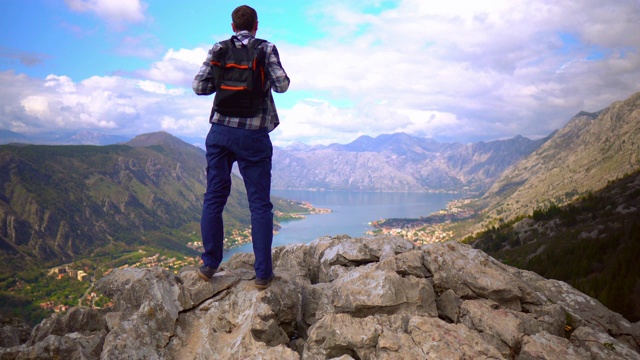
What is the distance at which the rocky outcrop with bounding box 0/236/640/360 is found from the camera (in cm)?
669

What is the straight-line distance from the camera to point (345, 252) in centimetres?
1083

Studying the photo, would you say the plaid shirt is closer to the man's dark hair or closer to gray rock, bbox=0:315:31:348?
the man's dark hair

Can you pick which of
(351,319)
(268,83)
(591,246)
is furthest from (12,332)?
(591,246)

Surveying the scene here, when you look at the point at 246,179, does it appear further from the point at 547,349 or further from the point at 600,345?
the point at 600,345

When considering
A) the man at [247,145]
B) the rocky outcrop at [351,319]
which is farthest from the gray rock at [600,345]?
the man at [247,145]

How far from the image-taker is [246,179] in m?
7.67

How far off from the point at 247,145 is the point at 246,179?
2.65ft

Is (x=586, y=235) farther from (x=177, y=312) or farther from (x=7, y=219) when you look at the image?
(x=7, y=219)

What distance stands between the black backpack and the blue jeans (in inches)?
20.0

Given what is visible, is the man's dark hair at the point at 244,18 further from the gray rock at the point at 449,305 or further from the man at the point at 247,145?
the gray rock at the point at 449,305

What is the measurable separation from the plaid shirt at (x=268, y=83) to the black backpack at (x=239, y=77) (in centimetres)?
14

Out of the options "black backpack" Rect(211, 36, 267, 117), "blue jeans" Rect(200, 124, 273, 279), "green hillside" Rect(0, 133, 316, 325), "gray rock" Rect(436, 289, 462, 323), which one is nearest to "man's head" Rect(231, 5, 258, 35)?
"black backpack" Rect(211, 36, 267, 117)

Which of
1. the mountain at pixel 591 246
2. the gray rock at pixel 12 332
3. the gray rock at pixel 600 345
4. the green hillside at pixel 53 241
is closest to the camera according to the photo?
the gray rock at pixel 600 345

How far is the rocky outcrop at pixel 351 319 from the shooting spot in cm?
669
